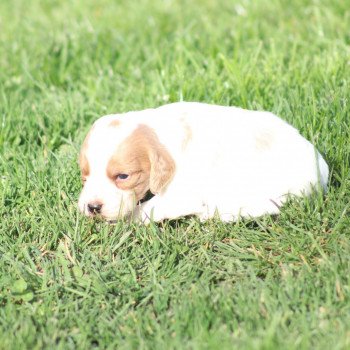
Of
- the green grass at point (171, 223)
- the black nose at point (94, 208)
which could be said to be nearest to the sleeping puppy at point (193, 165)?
the black nose at point (94, 208)

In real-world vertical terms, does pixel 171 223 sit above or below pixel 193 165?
below

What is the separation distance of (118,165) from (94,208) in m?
0.27

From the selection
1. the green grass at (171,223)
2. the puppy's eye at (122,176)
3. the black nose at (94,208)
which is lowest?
the green grass at (171,223)

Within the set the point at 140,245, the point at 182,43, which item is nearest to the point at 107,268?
the point at 140,245

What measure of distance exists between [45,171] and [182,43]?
2.27 meters

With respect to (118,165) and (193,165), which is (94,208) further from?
(193,165)

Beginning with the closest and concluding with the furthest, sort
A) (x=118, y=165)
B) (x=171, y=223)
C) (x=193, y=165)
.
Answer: (x=118, y=165), (x=193, y=165), (x=171, y=223)

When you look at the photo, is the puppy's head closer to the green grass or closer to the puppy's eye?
the puppy's eye

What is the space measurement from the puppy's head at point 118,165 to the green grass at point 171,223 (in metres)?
0.20

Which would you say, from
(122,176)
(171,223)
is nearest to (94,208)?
(122,176)

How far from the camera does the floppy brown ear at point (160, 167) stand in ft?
13.3

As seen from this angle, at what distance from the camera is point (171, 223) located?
4.39 metres

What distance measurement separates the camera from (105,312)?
12.0 ft

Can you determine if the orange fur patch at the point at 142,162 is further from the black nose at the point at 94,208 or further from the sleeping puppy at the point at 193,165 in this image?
the black nose at the point at 94,208
